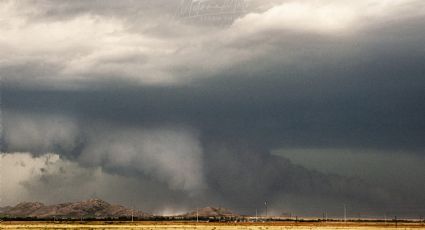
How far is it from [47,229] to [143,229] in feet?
118

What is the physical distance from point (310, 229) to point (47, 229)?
98439 mm

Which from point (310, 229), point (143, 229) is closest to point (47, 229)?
point (143, 229)

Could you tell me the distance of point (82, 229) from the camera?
191625 mm

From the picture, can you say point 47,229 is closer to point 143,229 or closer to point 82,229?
point 82,229

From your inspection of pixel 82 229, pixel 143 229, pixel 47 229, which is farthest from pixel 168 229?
pixel 47 229

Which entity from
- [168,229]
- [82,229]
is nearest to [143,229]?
[168,229]

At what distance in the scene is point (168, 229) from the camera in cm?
19788

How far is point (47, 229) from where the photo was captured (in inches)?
7771

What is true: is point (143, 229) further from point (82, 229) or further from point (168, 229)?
point (82, 229)

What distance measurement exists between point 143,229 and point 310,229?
205 ft

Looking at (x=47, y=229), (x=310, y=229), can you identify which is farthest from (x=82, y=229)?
(x=310, y=229)

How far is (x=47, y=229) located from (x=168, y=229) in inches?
1783

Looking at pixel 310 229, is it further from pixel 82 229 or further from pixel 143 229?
pixel 82 229

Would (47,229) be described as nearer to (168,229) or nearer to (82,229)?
(82,229)
